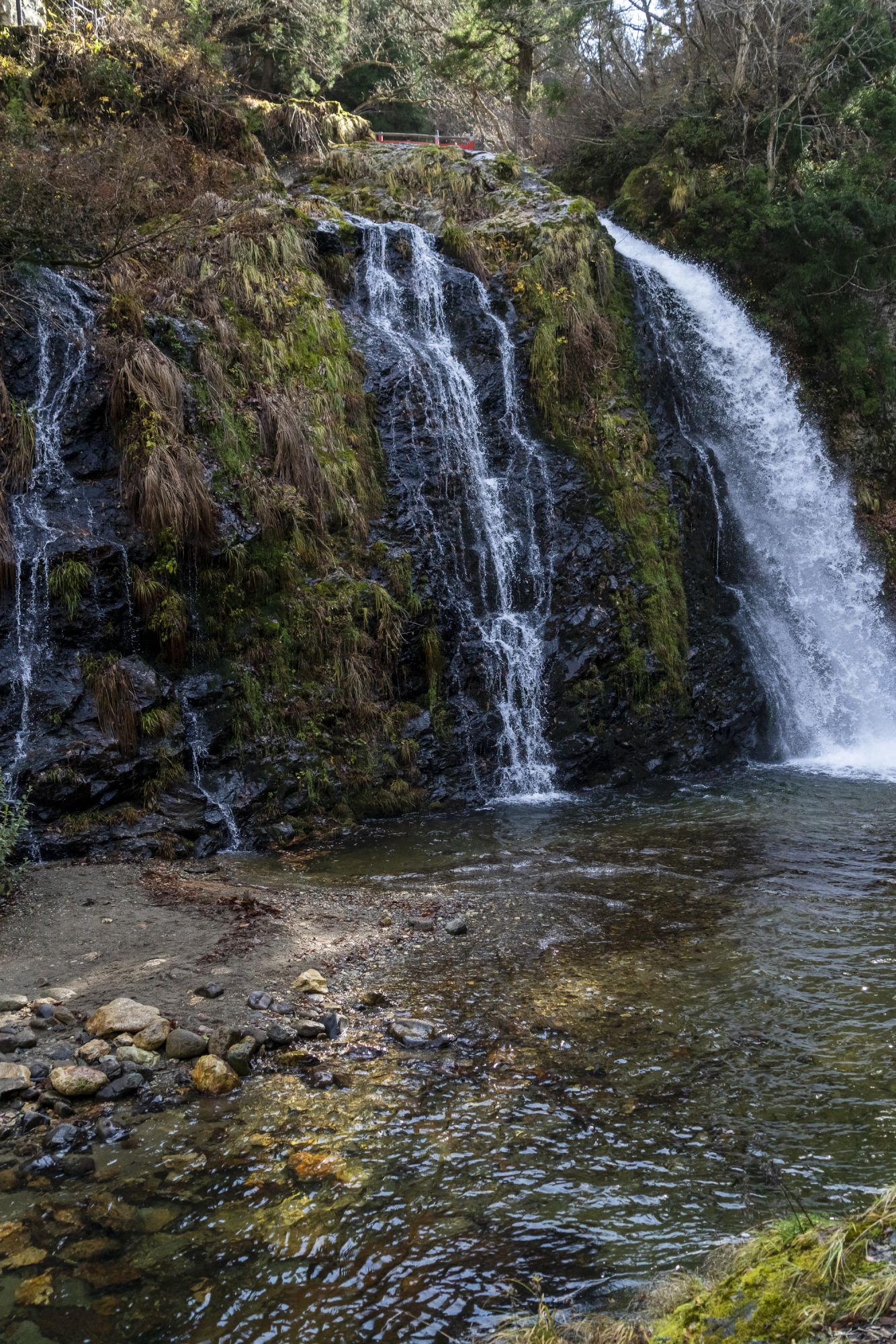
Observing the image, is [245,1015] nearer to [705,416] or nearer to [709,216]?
[705,416]

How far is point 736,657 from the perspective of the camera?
11836 millimetres

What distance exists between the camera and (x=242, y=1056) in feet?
13.1

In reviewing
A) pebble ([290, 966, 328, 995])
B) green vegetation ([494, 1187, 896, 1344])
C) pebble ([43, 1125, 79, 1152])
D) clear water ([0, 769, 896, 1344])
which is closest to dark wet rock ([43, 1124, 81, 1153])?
pebble ([43, 1125, 79, 1152])

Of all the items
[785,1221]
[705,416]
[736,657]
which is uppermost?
[705,416]

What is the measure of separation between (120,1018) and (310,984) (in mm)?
960

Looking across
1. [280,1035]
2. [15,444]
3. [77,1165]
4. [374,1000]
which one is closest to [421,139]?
[15,444]

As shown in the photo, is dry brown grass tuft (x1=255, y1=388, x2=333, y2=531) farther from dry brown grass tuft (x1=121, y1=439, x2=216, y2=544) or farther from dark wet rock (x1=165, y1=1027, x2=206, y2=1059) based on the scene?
dark wet rock (x1=165, y1=1027, x2=206, y2=1059)

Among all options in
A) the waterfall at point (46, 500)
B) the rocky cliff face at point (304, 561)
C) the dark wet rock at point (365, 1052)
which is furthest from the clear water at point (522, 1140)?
the waterfall at point (46, 500)

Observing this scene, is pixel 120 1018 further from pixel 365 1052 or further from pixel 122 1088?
pixel 365 1052

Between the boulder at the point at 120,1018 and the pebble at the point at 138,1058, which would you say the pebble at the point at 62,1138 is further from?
the boulder at the point at 120,1018

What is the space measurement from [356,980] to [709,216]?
54.2 feet

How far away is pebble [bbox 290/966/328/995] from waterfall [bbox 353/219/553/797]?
5058mm

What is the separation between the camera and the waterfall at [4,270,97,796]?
7969 mm

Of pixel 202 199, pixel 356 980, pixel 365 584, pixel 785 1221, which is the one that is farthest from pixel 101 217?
pixel 785 1221
